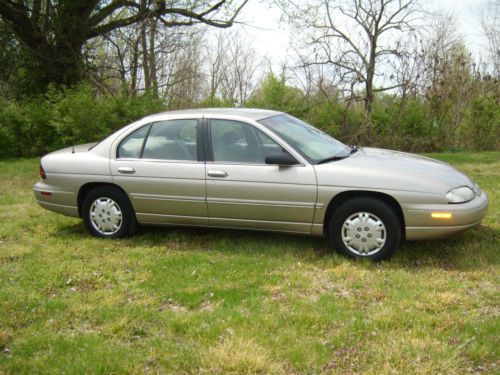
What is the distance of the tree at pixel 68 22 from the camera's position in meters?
16.0

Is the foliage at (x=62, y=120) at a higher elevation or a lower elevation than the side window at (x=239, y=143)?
higher

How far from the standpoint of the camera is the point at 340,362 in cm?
338

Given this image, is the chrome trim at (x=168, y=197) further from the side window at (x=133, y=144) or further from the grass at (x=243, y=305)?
the grass at (x=243, y=305)

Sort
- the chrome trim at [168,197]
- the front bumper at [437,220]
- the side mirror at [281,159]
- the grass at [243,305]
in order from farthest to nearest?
1. the chrome trim at [168,197]
2. the side mirror at [281,159]
3. the front bumper at [437,220]
4. the grass at [243,305]

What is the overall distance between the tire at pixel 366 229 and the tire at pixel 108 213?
7.91 feet

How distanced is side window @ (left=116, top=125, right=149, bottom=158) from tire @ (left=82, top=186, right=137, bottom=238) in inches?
16.8

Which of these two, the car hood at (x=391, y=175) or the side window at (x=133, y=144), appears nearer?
the car hood at (x=391, y=175)

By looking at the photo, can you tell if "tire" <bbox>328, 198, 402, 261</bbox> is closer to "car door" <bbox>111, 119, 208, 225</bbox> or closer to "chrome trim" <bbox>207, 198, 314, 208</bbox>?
"chrome trim" <bbox>207, 198, 314, 208</bbox>

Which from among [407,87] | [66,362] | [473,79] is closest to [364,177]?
[66,362]

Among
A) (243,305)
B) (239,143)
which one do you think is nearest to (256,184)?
(239,143)

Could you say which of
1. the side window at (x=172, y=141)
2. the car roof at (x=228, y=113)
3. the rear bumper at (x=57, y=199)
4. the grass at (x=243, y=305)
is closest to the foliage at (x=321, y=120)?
the rear bumper at (x=57, y=199)

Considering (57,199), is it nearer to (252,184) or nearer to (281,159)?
(252,184)

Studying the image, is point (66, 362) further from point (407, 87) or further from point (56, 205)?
point (407, 87)

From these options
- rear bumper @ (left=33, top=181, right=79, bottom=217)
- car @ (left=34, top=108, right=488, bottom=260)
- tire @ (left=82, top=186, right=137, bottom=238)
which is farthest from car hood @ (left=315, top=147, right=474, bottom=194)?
rear bumper @ (left=33, top=181, right=79, bottom=217)
